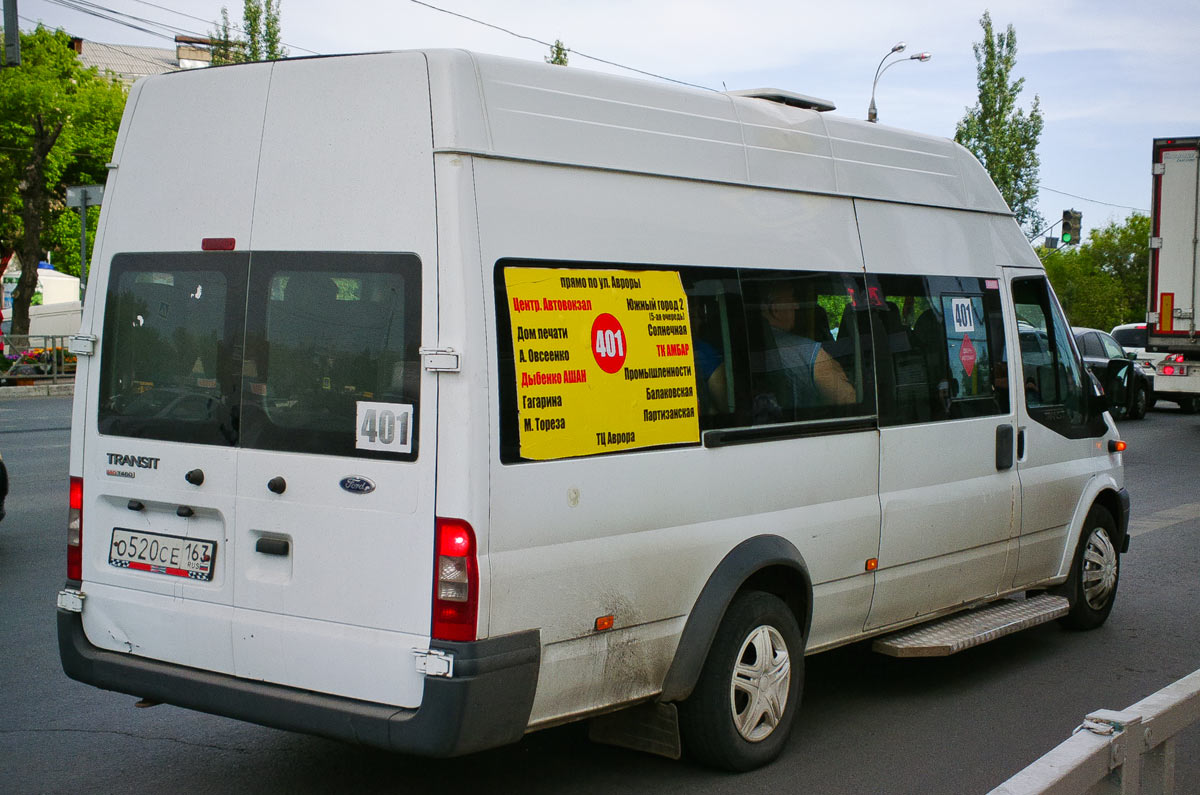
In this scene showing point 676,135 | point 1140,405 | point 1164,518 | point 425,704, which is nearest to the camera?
point 425,704

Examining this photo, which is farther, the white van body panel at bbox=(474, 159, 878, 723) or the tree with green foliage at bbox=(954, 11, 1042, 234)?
the tree with green foliage at bbox=(954, 11, 1042, 234)

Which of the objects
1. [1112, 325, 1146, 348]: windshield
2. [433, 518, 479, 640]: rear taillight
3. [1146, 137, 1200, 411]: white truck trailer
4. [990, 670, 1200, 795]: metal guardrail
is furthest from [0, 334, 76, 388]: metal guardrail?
[990, 670, 1200, 795]: metal guardrail

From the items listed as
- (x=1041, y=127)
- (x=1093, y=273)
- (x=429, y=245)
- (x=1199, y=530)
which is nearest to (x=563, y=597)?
(x=429, y=245)

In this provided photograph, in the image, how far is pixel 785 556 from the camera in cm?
491

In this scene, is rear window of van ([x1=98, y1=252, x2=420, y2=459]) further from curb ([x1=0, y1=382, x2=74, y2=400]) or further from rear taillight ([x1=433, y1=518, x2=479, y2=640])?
curb ([x1=0, y1=382, x2=74, y2=400])

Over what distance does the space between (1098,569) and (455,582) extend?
4740 mm

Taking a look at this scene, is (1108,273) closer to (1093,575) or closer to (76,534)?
(1093,575)

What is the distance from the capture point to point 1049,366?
22.3ft

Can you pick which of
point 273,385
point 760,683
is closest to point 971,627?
point 760,683

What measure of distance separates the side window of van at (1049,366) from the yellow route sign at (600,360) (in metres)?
2.77

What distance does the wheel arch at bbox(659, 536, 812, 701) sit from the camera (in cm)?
451

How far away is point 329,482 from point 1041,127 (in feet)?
175

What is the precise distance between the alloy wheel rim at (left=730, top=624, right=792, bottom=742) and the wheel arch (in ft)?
0.65

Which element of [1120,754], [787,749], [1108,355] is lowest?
[787,749]
